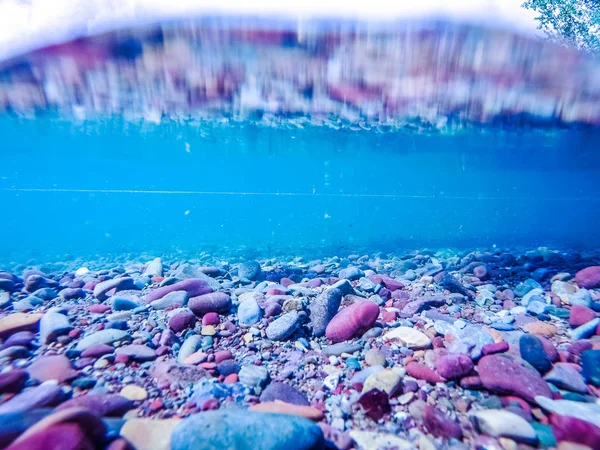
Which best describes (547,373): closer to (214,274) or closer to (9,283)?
(214,274)

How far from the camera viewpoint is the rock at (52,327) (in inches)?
121

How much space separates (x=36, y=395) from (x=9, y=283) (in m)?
4.08

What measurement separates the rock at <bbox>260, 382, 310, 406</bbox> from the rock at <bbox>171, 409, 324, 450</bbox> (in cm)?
38

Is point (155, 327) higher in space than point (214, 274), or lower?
higher

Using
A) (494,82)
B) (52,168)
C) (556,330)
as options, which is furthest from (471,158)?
(52,168)

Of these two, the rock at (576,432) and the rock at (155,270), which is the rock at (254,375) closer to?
the rock at (576,432)

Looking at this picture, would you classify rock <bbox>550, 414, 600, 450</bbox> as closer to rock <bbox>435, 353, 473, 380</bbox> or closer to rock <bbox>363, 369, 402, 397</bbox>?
rock <bbox>435, 353, 473, 380</bbox>

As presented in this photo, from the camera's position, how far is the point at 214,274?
19.6ft

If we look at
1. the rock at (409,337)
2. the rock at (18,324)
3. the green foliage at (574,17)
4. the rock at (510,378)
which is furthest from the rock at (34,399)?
the green foliage at (574,17)

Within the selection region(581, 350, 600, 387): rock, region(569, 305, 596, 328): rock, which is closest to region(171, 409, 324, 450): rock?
region(581, 350, 600, 387): rock

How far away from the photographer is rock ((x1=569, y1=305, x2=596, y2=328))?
330cm

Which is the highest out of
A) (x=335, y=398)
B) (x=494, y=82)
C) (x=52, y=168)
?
(x=494, y=82)

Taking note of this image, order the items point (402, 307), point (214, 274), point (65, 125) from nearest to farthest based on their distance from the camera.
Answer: point (402, 307), point (214, 274), point (65, 125)

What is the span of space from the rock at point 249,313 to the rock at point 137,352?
1.00 m
